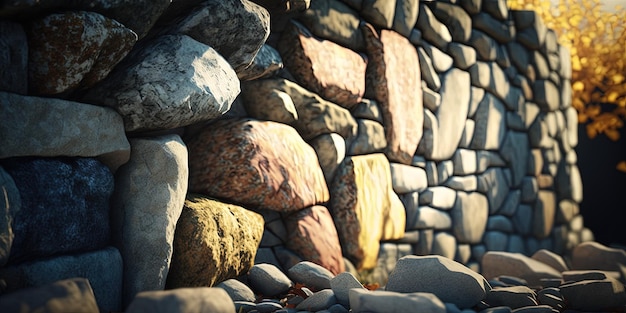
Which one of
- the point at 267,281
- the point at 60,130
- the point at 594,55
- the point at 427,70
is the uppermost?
the point at 594,55

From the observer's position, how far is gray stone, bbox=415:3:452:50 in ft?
12.8

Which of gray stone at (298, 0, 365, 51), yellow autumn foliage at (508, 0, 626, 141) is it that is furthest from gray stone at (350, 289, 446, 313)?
yellow autumn foliage at (508, 0, 626, 141)

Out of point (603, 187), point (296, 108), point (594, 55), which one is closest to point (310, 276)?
point (296, 108)

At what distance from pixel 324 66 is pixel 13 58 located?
5.59 ft

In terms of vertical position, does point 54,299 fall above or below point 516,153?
below

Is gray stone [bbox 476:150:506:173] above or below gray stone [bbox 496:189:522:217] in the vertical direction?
above

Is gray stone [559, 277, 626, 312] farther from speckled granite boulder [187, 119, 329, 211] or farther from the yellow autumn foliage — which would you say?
the yellow autumn foliage

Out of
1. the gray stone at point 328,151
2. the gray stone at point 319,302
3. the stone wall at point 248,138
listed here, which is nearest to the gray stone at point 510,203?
the stone wall at point 248,138

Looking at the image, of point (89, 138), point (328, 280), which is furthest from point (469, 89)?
point (89, 138)

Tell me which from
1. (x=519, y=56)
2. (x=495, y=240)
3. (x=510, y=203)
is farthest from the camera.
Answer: (x=519, y=56)

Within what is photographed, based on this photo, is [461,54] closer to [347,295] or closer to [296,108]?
[296,108]

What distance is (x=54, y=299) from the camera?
133 centimetres

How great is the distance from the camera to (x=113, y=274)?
1.78 m

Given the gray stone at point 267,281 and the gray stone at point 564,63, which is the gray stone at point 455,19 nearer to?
the gray stone at point 564,63
